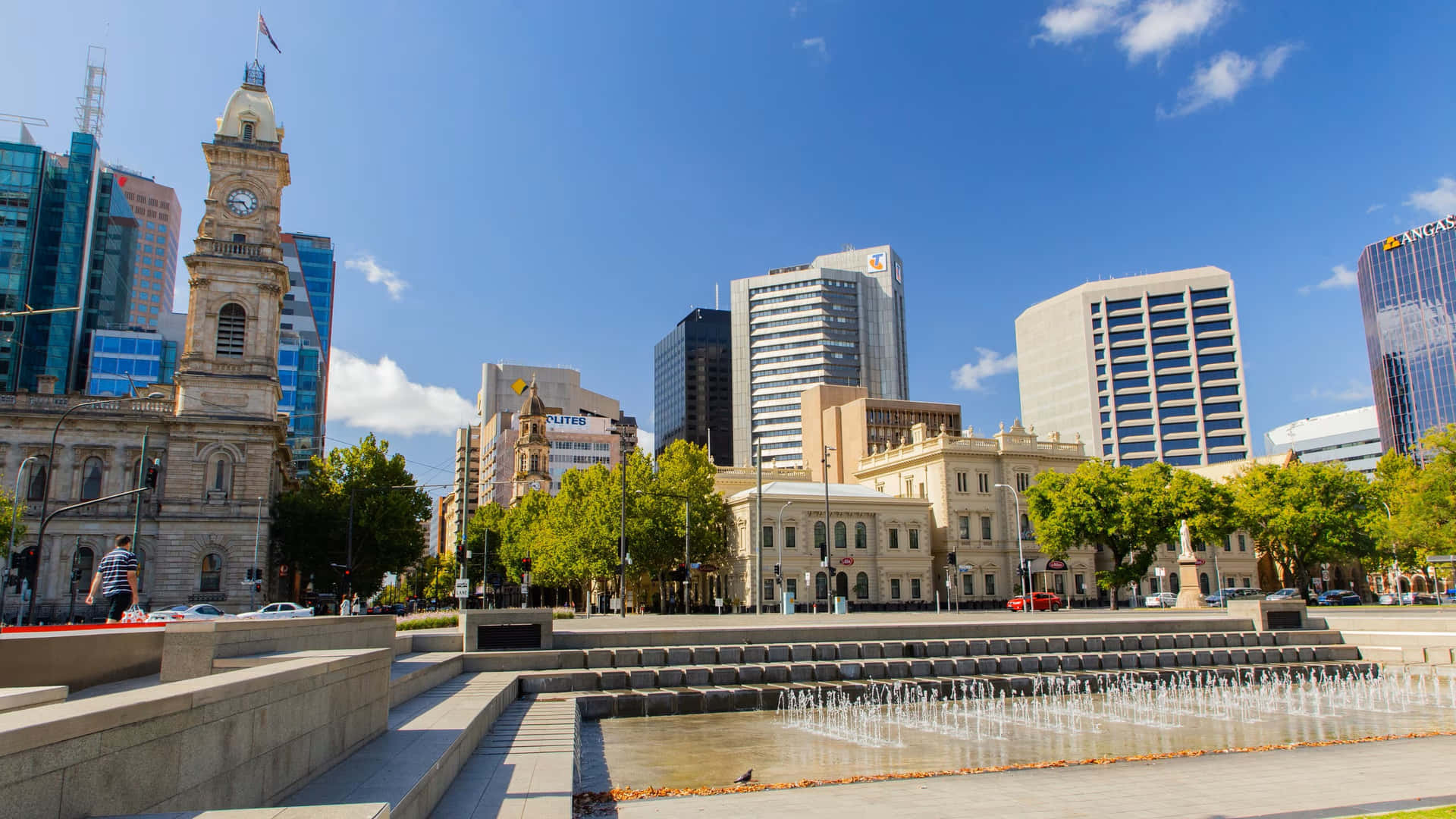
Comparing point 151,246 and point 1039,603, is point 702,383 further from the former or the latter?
point 1039,603

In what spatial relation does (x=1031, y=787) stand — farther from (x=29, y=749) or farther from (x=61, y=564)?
(x=61, y=564)

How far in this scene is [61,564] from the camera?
49.5 m

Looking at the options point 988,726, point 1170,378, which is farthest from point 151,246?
point 988,726

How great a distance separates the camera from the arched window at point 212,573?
50844mm

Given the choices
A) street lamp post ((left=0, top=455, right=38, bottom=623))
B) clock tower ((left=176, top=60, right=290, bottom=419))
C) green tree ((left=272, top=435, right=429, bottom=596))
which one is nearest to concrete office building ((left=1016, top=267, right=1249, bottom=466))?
green tree ((left=272, top=435, right=429, bottom=596))

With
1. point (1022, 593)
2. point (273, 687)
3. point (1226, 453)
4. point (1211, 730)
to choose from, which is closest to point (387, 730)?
point (273, 687)

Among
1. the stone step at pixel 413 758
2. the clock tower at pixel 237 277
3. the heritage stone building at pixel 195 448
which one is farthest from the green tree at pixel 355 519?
the stone step at pixel 413 758

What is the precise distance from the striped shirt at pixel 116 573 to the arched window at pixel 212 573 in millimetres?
40706

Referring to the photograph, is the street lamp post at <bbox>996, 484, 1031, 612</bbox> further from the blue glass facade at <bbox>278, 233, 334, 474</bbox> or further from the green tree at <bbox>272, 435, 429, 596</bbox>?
the blue glass facade at <bbox>278, 233, 334, 474</bbox>

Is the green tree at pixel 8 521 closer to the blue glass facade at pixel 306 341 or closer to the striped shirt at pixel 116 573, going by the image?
the striped shirt at pixel 116 573

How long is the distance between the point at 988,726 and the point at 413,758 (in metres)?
11.0

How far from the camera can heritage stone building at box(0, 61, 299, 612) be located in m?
50.0

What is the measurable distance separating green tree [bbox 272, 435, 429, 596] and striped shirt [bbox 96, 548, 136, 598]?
42.7 m

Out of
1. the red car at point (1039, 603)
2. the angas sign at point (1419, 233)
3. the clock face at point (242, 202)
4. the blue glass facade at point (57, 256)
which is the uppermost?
the angas sign at point (1419, 233)
